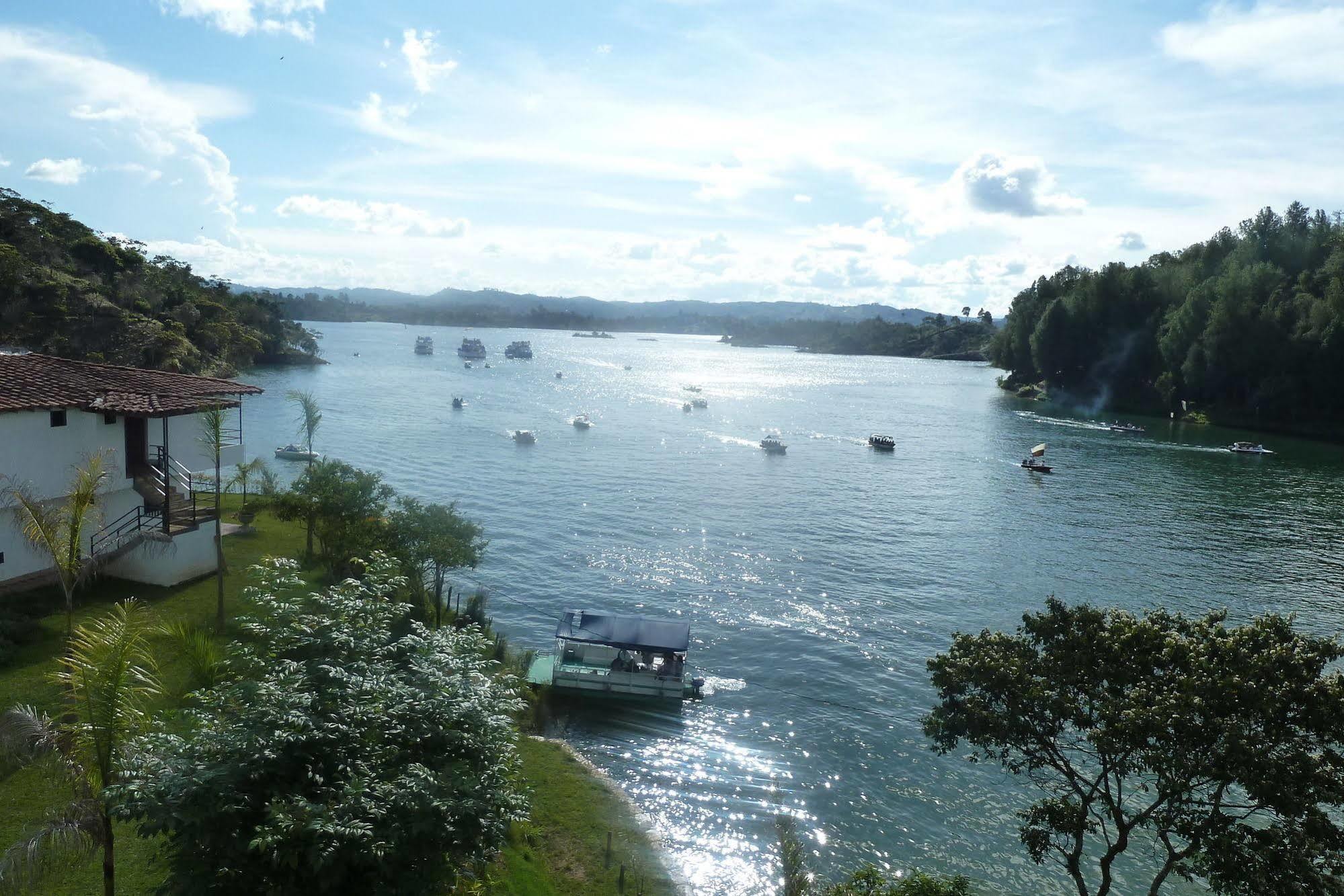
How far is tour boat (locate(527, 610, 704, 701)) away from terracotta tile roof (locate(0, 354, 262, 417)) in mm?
16751

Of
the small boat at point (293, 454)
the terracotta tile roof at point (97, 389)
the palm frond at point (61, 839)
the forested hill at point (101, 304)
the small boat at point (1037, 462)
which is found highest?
the forested hill at point (101, 304)

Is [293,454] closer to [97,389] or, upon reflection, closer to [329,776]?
[97,389]

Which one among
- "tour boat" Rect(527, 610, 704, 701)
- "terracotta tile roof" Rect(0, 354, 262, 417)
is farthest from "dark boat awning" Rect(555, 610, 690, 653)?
"terracotta tile roof" Rect(0, 354, 262, 417)

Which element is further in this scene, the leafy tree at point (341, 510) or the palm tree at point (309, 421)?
the palm tree at point (309, 421)

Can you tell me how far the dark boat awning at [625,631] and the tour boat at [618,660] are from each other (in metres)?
0.03

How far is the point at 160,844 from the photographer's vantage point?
1456 centimetres

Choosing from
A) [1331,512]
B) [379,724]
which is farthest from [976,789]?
[1331,512]

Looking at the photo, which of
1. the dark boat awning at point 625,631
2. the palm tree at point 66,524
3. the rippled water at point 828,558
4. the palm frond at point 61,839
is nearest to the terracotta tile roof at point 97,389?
the palm tree at point 66,524

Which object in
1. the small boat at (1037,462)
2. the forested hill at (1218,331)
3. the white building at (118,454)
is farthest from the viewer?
the forested hill at (1218,331)

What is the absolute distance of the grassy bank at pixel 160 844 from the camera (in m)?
17.9

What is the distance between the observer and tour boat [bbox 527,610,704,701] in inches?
1332

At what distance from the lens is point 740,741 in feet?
103

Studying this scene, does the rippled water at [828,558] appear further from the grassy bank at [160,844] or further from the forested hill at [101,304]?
the forested hill at [101,304]

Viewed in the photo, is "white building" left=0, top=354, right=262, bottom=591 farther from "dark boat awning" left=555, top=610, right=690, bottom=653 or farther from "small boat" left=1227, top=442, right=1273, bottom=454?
"small boat" left=1227, top=442, right=1273, bottom=454
